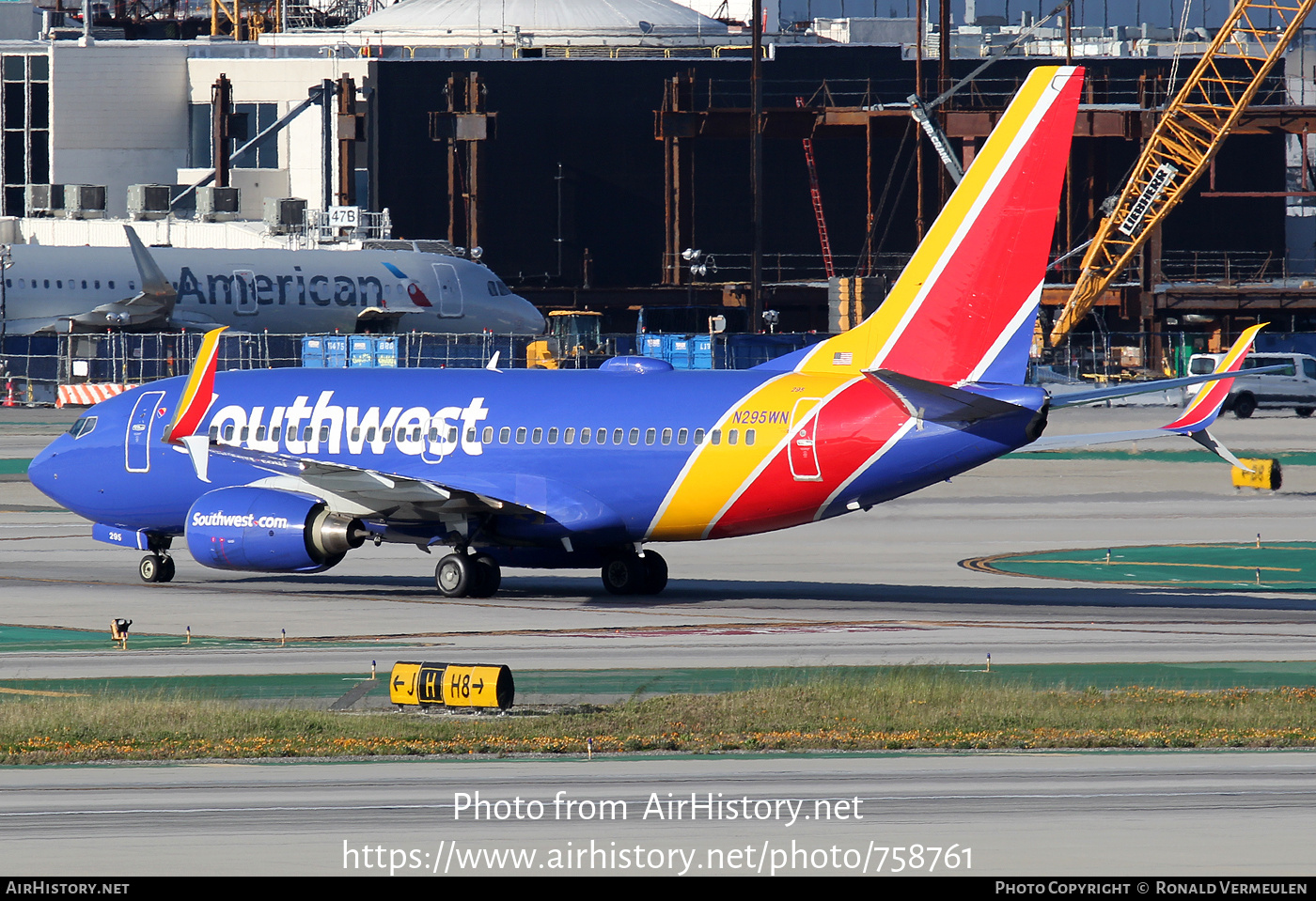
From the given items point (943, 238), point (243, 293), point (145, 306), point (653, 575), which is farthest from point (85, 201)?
point (943, 238)

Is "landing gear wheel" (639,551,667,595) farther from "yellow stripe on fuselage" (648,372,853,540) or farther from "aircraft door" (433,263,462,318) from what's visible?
"aircraft door" (433,263,462,318)

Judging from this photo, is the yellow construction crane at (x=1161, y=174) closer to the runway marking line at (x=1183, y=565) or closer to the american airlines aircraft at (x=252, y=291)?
the american airlines aircraft at (x=252, y=291)

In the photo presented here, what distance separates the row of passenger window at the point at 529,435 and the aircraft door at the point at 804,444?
67 centimetres

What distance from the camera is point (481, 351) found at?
8462 cm

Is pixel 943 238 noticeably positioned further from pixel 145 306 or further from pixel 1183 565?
pixel 145 306

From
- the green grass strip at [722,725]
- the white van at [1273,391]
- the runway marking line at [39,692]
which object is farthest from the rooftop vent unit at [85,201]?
the green grass strip at [722,725]

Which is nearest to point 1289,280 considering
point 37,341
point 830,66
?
point 830,66

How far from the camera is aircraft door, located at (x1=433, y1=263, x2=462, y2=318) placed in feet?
292

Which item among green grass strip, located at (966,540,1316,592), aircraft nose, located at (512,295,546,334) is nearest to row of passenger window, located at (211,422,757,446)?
green grass strip, located at (966,540,1316,592)

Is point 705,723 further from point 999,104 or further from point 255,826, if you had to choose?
point 999,104

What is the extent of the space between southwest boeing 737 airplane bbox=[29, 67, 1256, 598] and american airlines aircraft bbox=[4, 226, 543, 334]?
165 feet

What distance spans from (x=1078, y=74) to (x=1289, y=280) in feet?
315

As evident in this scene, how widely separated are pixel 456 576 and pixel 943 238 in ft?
30.9

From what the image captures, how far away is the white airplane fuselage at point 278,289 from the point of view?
82500 mm
